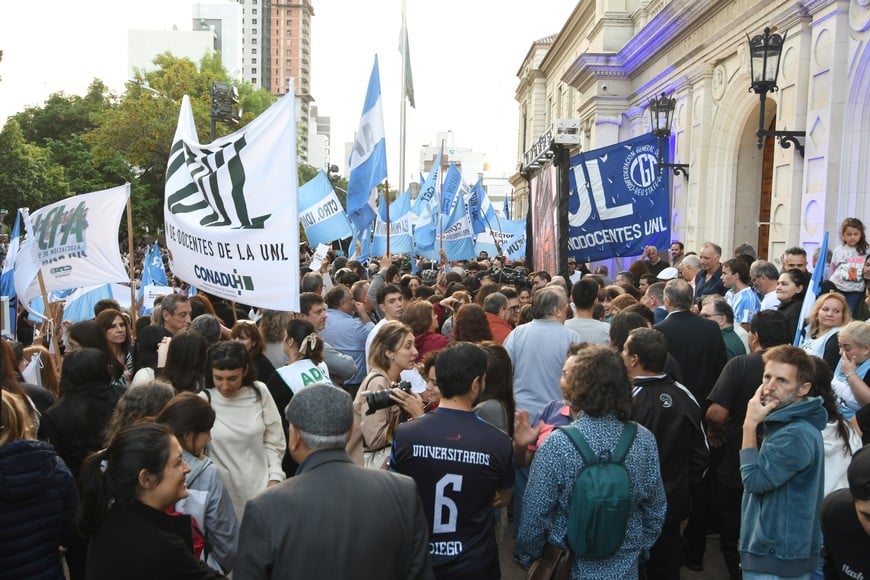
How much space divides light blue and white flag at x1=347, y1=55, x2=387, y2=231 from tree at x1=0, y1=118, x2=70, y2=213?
38790mm

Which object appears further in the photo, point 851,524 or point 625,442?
point 625,442

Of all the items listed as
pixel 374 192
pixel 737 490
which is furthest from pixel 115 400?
pixel 374 192

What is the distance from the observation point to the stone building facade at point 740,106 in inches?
446

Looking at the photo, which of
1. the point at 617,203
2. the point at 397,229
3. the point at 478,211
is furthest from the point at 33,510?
the point at 397,229

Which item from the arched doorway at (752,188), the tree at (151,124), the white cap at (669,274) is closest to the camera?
the white cap at (669,274)

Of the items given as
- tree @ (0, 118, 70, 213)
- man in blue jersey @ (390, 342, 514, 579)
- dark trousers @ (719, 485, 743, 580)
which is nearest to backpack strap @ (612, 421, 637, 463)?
man in blue jersey @ (390, 342, 514, 579)

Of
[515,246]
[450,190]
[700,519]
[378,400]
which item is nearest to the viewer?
[378,400]

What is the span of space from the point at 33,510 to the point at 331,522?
1376 mm

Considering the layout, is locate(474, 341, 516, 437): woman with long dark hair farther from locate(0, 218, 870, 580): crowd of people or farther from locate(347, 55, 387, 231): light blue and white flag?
locate(347, 55, 387, 231): light blue and white flag

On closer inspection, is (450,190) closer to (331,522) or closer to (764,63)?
(764,63)

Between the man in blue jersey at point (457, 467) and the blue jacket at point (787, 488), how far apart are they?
3.96ft

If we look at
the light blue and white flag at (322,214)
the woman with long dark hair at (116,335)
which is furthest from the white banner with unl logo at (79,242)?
the light blue and white flag at (322,214)

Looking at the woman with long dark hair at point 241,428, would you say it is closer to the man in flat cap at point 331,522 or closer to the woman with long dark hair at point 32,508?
the woman with long dark hair at point 32,508

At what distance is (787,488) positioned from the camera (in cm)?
385
